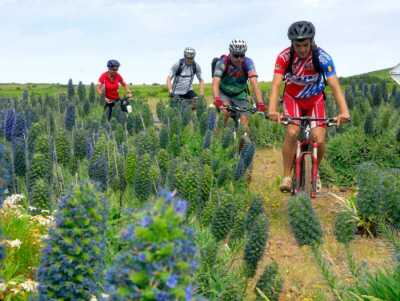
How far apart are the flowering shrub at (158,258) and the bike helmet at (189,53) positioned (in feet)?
42.8

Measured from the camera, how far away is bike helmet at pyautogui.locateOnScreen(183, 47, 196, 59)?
48.4 ft

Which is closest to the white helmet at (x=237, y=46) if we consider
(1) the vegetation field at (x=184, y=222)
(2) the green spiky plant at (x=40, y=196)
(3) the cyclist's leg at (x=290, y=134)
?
(1) the vegetation field at (x=184, y=222)

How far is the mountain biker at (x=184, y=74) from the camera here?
591 inches

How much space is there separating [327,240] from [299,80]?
203cm

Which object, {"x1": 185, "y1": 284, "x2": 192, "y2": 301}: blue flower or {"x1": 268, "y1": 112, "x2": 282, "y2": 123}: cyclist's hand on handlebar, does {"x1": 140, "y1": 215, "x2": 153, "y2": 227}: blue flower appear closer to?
{"x1": 185, "y1": 284, "x2": 192, "y2": 301}: blue flower

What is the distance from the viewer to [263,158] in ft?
47.6

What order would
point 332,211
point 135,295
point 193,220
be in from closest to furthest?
point 135,295
point 193,220
point 332,211

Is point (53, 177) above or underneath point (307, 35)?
underneath

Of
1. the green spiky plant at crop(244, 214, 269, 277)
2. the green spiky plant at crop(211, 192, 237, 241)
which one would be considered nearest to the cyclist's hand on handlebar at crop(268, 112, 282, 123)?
the green spiky plant at crop(211, 192, 237, 241)

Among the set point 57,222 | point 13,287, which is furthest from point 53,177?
point 57,222

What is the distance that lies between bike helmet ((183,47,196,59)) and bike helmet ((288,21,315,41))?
6768 mm

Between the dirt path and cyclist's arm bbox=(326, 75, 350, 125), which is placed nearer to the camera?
the dirt path

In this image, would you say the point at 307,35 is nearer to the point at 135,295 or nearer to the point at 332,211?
the point at 332,211

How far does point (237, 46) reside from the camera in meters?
10.9
